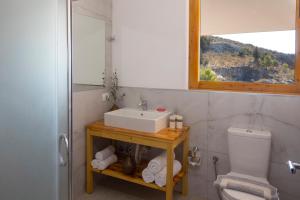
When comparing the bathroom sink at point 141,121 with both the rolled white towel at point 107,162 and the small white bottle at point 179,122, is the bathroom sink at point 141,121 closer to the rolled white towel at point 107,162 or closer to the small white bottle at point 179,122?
the small white bottle at point 179,122

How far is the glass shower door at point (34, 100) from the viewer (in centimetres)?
94

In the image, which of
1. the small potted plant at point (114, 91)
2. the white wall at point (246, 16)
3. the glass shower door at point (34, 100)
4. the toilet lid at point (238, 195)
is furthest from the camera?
the small potted plant at point (114, 91)

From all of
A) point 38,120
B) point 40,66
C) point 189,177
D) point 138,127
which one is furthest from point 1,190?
point 189,177

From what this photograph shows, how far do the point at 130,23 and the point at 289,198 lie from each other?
2.40 metres

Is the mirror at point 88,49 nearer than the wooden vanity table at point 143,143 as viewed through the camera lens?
No

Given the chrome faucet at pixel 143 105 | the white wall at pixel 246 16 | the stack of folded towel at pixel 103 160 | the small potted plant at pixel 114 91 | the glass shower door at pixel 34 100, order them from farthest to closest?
1. the small potted plant at pixel 114 91
2. the chrome faucet at pixel 143 105
3. the stack of folded towel at pixel 103 160
4. the white wall at pixel 246 16
5. the glass shower door at pixel 34 100

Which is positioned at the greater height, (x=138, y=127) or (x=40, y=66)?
(x=40, y=66)

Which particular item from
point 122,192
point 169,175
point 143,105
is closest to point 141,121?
point 143,105

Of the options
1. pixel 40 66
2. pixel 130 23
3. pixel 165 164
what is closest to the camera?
pixel 40 66

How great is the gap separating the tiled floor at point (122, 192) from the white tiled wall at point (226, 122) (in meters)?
0.40

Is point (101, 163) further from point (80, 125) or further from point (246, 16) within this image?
point (246, 16)

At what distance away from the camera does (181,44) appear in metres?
2.61

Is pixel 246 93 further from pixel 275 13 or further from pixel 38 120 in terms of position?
pixel 38 120

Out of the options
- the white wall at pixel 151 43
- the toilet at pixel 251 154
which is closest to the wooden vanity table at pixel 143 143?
the toilet at pixel 251 154
